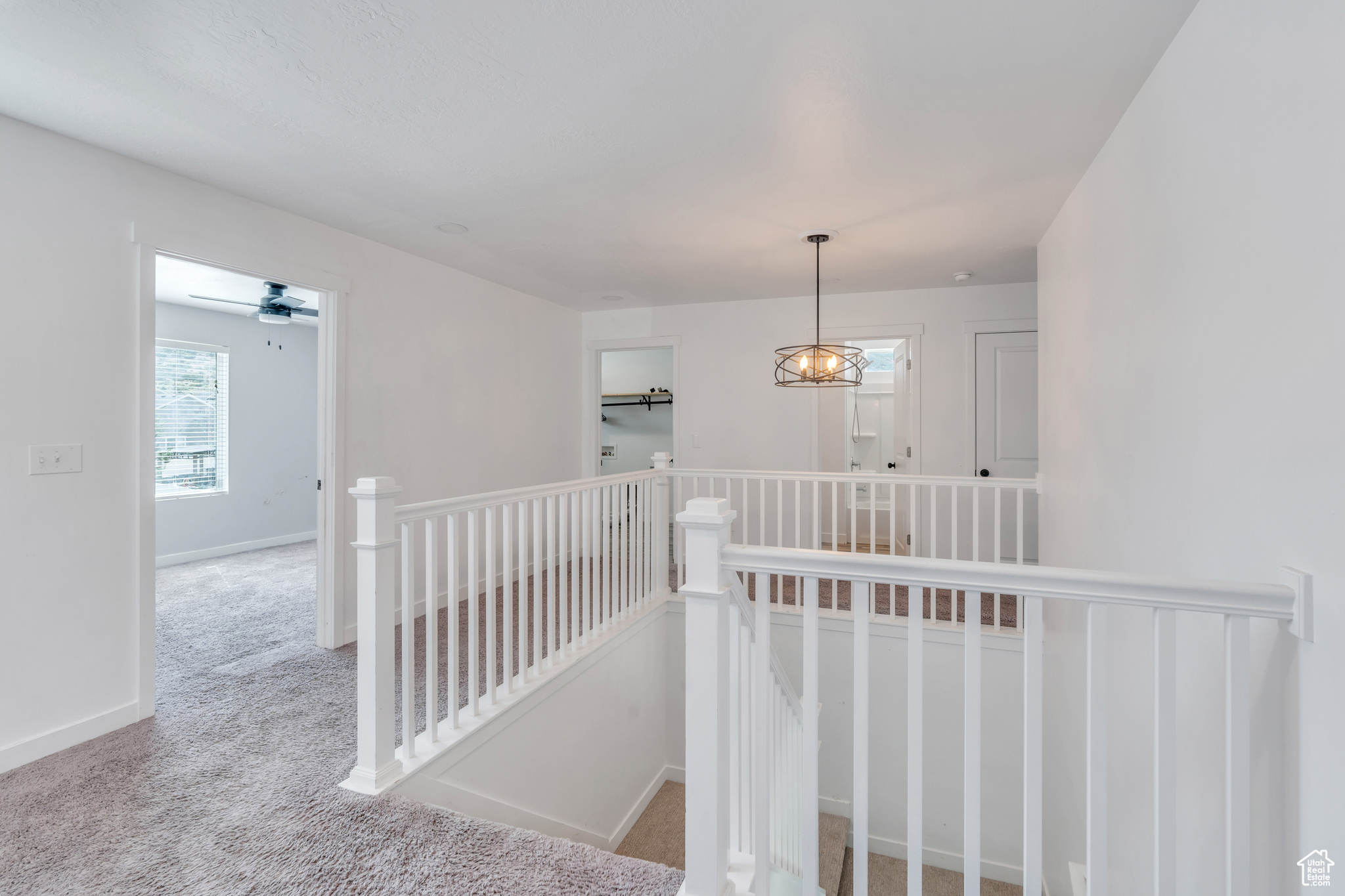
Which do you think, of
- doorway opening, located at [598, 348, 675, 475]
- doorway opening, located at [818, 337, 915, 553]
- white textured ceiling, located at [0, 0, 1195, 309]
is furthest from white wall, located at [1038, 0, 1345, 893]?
doorway opening, located at [598, 348, 675, 475]

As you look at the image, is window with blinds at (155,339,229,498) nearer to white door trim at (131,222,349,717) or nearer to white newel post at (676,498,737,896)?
white door trim at (131,222,349,717)

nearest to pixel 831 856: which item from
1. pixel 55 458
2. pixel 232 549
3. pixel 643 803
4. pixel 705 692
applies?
pixel 643 803

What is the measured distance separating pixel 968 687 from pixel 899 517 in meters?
5.02

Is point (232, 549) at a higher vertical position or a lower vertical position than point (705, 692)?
lower

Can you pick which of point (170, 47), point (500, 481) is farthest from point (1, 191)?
point (500, 481)

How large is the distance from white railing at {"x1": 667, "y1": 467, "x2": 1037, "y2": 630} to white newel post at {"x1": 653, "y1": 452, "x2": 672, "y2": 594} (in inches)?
3.6

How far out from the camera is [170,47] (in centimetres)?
172

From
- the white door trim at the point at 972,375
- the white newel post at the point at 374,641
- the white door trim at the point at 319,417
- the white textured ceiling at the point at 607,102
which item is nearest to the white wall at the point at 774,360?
the white door trim at the point at 972,375

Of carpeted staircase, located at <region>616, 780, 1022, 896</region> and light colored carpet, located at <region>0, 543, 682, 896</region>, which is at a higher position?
light colored carpet, located at <region>0, 543, 682, 896</region>

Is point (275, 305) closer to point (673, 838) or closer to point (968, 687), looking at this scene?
point (673, 838)

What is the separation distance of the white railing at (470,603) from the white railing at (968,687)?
95cm

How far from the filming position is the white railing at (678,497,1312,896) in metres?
1.08

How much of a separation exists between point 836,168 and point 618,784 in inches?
127

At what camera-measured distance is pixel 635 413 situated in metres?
7.45
